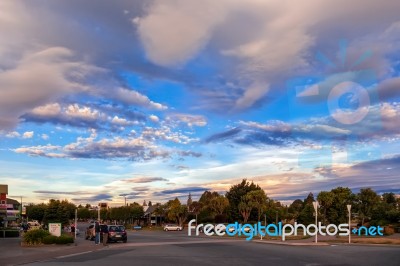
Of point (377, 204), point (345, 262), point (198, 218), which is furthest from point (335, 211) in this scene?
point (345, 262)

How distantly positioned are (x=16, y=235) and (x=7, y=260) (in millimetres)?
35949

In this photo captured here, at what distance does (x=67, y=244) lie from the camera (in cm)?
3203

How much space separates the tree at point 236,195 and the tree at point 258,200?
493cm

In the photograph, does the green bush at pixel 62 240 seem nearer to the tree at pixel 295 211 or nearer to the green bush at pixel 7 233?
the green bush at pixel 7 233

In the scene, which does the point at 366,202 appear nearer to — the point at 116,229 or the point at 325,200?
the point at 325,200

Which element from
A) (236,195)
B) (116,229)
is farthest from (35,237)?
(236,195)

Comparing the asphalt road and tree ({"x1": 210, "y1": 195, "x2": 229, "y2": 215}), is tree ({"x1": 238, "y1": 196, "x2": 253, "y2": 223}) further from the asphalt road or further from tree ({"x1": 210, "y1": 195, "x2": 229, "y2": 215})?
the asphalt road

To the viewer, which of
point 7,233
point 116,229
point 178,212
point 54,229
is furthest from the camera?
point 178,212

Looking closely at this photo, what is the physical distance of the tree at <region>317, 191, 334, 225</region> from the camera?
59.8 metres

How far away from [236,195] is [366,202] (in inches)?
1126

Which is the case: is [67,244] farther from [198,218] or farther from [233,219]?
[198,218]

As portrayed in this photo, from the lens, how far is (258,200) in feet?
242

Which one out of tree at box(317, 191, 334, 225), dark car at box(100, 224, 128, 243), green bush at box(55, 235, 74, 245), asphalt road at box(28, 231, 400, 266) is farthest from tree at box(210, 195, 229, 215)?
asphalt road at box(28, 231, 400, 266)

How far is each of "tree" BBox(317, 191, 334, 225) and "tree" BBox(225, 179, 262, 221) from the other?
19.1 meters
